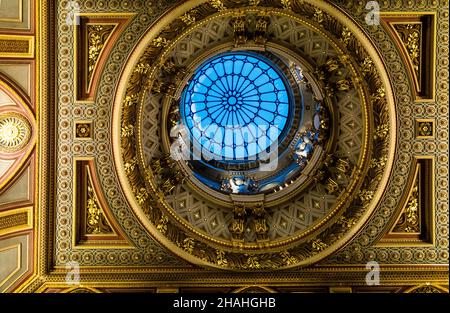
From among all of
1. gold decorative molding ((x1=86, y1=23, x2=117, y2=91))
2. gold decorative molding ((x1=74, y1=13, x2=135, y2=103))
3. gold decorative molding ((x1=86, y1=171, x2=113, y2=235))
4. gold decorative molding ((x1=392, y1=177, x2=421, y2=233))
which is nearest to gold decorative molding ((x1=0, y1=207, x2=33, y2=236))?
gold decorative molding ((x1=86, y1=171, x2=113, y2=235))

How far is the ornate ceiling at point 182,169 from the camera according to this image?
48.9 ft

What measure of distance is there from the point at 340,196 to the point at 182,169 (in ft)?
16.8

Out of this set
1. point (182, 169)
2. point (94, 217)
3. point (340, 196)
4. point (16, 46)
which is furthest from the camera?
point (182, 169)

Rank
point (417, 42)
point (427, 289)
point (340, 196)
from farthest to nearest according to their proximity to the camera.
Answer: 1. point (340, 196)
2. point (427, 289)
3. point (417, 42)

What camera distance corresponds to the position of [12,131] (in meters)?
15.0

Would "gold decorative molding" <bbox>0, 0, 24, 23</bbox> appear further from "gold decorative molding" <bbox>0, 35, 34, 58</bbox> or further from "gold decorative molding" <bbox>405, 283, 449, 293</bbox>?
"gold decorative molding" <bbox>405, 283, 449, 293</bbox>

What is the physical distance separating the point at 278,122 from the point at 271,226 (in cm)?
425

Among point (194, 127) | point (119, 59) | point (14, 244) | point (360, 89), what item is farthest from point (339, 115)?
point (14, 244)

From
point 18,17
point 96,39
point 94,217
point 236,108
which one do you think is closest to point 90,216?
point 94,217

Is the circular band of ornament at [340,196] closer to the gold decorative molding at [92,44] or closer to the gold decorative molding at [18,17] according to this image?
the gold decorative molding at [92,44]

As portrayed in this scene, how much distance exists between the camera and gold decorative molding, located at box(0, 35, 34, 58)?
14.5 m

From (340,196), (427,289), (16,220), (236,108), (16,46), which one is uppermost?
(16,46)

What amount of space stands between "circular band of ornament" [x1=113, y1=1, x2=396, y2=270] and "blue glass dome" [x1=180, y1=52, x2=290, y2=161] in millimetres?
3528

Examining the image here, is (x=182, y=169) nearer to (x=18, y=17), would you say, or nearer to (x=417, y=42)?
(x=18, y=17)
